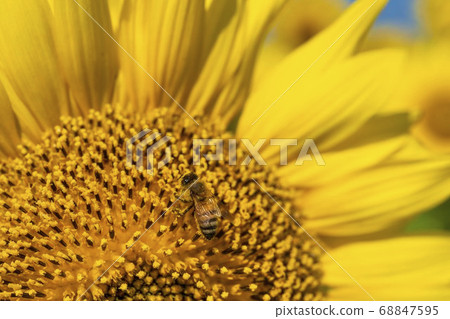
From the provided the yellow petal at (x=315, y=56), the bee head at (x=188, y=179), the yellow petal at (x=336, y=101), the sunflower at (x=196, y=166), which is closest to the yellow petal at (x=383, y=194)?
the sunflower at (x=196, y=166)

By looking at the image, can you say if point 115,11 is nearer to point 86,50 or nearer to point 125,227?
point 86,50

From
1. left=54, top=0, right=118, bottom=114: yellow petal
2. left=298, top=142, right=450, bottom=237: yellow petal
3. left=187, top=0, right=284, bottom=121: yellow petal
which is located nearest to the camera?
left=54, top=0, right=118, bottom=114: yellow petal

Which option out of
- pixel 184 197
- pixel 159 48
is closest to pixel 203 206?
pixel 184 197

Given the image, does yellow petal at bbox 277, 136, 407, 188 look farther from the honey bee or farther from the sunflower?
the honey bee

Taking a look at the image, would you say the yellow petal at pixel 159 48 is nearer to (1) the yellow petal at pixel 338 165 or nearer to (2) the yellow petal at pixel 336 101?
(2) the yellow petal at pixel 336 101

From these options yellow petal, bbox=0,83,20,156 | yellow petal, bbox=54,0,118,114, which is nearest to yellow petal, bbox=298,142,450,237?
yellow petal, bbox=54,0,118,114
